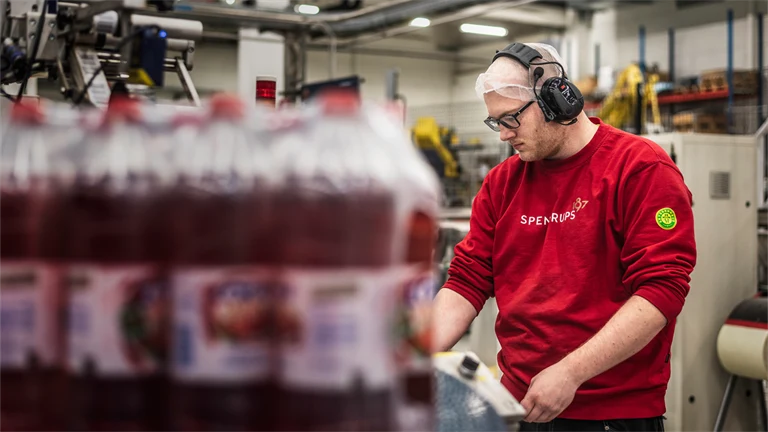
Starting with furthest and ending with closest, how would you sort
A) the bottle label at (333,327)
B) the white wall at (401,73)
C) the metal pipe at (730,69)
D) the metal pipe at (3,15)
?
the white wall at (401,73)
the metal pipe at (730,69)
the metal pipe at (3,15)
the bottle label at (333,327)

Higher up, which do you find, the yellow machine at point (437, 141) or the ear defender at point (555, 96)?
the yellow machine at point (437, 141)

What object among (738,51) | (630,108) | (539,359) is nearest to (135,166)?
(539,359)

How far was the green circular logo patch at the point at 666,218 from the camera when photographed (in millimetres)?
1886

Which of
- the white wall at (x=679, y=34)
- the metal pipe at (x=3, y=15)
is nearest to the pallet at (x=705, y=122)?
the white wall at (x=679, y=34)

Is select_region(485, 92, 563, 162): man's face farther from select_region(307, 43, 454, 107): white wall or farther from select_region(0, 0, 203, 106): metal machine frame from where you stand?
select_region(307, 43, 454, 107): white wall

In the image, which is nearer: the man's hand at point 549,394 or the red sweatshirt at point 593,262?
the man's hand at point 549,394

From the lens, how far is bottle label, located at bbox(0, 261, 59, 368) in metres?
0.89

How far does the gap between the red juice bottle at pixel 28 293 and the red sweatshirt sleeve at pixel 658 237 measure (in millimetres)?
1312

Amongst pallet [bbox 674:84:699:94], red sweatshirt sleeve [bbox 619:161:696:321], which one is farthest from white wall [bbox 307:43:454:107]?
red sweatshirt sleeve [bbox 619:161:696:321]

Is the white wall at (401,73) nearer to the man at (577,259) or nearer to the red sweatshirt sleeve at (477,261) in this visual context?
the red sweatshirt sleeve at (477,261)

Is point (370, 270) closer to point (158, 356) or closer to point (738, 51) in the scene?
point (158, 356)

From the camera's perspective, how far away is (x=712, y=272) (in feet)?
13.5

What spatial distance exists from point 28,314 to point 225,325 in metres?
0.24

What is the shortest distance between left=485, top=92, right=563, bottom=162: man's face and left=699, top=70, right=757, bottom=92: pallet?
842 centimetres
